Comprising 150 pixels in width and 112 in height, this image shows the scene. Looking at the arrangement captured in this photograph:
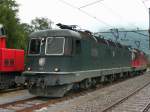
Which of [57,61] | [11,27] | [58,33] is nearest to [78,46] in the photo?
[58,33]

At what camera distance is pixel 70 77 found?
16.2m

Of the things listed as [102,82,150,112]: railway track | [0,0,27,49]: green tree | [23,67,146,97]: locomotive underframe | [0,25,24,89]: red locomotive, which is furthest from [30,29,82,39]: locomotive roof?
[0,0,27,49]: green tree

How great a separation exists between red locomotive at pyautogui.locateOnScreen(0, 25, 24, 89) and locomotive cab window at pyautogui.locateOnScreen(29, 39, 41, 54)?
1730 millimetres

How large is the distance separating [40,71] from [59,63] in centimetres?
91

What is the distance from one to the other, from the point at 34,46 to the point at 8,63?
233 cm

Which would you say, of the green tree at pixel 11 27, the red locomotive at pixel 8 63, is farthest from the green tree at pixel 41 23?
the red locomotive at pixel 8 63

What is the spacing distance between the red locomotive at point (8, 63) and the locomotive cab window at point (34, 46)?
1.73 m

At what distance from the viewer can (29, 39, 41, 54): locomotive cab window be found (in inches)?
667

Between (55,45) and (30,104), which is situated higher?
(55,45)

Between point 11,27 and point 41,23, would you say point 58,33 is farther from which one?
point 41,23

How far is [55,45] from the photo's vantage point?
54.3 feet

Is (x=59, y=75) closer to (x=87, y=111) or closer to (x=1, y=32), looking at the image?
(x=87, y=111)

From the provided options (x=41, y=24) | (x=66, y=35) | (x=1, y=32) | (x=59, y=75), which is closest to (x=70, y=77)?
(x=59, y=75)

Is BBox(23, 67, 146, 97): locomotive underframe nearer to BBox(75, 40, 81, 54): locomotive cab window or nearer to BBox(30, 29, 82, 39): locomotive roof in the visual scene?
BBox(75, 40, 81, 54): locomotive cab window
